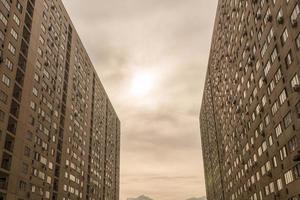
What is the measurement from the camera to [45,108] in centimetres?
6750

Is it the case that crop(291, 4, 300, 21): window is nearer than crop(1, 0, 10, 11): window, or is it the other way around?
crop(291, 4, 300, 21): window

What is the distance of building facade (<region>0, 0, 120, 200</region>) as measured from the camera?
53281 millimetres

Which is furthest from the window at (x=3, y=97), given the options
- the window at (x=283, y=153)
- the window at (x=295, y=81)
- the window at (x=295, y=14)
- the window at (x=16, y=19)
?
the window at (x=295, y=14)

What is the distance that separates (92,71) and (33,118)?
164 feet

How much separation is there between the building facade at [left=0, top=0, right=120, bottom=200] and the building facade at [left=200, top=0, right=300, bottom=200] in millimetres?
35745

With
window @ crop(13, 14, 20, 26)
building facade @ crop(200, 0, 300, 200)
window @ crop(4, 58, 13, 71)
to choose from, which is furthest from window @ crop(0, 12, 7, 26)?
building facade @ crop(200, 0, 300, 200)

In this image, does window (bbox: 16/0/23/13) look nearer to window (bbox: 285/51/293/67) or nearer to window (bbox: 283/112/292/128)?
window (bbox: 285/51/293/67)

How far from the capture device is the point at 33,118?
61.4m

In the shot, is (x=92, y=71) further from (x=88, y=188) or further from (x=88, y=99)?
(x=88, y=188)

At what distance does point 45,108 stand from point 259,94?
39171mm

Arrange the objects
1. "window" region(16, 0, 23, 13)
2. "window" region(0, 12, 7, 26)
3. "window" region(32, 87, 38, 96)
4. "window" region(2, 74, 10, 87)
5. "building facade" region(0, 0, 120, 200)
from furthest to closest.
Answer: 1. "window" region(32, 87, 38, 96)
2. "window" region(16, 0, 23, 13)
3. "building facade" region(0, 0, 120, 200)
4. "window" region(0, 12, 7, 26)
5. "window" region(2, 74, 10, 87)

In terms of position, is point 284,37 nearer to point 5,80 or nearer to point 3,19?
point 5,80

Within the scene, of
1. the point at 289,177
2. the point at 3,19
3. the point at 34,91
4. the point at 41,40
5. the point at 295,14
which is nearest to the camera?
the point at 295,14

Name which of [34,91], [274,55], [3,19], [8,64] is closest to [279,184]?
[274,55]
